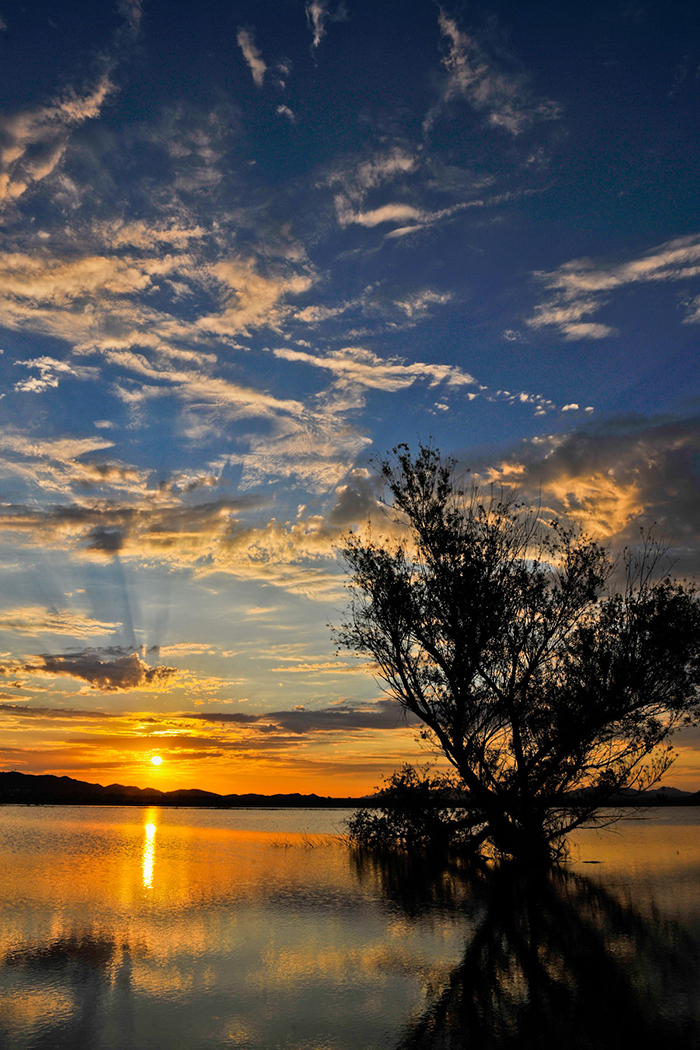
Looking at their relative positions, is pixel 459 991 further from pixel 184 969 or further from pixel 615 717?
pixel 615 717

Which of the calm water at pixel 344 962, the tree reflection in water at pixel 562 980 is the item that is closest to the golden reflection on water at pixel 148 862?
the calm water at pixel 344 962

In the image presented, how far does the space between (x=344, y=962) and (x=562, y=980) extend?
3.72 m

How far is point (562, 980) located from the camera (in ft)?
38.3

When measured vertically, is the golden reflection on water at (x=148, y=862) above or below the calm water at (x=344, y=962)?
below

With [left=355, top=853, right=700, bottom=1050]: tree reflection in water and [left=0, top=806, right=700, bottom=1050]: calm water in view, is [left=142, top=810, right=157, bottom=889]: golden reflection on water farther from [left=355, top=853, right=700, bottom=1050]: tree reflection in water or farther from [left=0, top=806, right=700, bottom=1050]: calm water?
[left=355, top=853, right=700, bottom=1050]: tree reflection in water

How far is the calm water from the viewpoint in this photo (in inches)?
362

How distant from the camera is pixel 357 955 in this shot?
13445 millimetres

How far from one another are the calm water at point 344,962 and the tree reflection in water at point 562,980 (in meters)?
0.04

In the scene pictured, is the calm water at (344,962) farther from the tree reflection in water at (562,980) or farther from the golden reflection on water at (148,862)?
the golden reflection on water at (148,862)

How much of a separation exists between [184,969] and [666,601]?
21.9m

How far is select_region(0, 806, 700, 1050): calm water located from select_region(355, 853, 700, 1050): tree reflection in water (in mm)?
44

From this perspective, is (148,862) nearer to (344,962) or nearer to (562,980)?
(344,962)

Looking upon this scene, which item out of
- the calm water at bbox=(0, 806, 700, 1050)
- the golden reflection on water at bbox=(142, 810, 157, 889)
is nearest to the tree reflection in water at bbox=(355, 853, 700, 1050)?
the calm water at bbox=(0, 806, 700, 1050)

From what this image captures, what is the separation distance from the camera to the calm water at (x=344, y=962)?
9.20m
